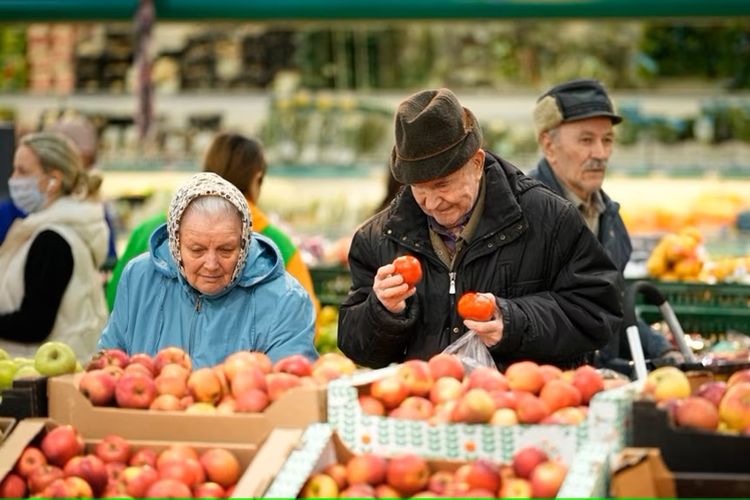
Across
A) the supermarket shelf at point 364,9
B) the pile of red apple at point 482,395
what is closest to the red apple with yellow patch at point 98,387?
the pile of red apple at point 482,395

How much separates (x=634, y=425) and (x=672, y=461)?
0.11 m

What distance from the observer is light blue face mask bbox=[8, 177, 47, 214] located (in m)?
6.52

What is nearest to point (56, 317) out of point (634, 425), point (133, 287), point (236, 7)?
point (133, 287)

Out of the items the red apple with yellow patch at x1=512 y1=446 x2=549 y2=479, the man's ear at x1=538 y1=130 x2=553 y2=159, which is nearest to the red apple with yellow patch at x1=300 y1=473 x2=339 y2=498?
the red apple with yellow patch at x1=512 y1=446 x2=549 y2=479

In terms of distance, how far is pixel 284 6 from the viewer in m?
8.26

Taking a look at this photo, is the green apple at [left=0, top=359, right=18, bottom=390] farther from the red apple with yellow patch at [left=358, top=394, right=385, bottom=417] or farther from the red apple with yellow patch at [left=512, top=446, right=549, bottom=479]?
the red apple with yellow patch at [left=512, top=446, right=549, bottom=479]

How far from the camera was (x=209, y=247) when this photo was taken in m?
4.23

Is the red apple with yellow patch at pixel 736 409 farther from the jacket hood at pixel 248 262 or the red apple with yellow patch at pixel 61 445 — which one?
the jacket hood at pixel 248 262

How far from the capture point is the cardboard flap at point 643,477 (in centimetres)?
280

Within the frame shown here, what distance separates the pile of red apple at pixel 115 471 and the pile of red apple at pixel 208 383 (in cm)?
17

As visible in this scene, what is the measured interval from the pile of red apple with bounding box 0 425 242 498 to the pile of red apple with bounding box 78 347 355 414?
0.55 ft

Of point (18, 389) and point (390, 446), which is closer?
point (390, 446)

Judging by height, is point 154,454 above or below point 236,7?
below

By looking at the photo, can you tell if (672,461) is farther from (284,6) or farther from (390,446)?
(284,6)
